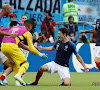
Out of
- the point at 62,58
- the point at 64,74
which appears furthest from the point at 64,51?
the point at 64,74

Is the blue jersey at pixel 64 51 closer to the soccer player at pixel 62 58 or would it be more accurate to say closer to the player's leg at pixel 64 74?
the soccer player at pixel 62 58

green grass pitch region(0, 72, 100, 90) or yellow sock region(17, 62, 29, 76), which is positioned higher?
yellow sock region(17, 62, 29, 76)

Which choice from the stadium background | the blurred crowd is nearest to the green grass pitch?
the stadium background

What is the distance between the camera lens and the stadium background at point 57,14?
16578 millimetres

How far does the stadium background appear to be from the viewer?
16.6 meters

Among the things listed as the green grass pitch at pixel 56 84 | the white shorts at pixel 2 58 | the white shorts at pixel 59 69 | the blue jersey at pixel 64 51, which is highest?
the blue jersey at pixel 64 51

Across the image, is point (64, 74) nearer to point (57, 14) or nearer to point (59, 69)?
point (59, 69)

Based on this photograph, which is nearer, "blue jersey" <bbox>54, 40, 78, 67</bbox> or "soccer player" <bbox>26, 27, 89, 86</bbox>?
"soccer player" <bbox>26, 27, 89, 86</bbox>

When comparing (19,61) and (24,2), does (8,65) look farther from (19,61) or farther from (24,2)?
(24,2)

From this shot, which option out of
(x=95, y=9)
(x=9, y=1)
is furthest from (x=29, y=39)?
(x=95, y=9)

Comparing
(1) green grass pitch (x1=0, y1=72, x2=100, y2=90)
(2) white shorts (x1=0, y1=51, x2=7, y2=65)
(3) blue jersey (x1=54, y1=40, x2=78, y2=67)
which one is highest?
(3) blue jersey (x1=54, y1=40, x2=78, y2=67)

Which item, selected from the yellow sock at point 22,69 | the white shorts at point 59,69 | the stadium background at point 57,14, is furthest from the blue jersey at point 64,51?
the stadium background at point 57,14

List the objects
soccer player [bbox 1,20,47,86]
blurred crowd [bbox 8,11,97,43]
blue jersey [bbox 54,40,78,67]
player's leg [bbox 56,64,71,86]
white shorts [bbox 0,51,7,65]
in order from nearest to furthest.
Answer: soccer player [bbox 1,20,47,86]
player's leg [bbox 56,64,71,86]
blue jersey [bbox 54,40,78,67]
white shorts [bbox 0,51,7,65]
blurred crowd [bbox 8,11,97,43]

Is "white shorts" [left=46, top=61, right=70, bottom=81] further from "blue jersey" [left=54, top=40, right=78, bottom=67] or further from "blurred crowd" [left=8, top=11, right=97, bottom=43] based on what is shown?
"blurred crowd" [left=8, top=11, right=97, bottom=43]
